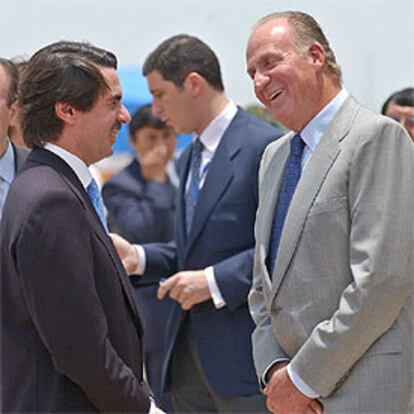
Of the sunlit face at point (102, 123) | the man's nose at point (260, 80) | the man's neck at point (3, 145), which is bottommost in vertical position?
the man's neck at point (3, 145)

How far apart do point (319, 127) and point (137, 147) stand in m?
3.14

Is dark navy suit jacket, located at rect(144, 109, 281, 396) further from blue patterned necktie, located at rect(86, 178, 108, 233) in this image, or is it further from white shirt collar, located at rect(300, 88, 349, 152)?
blue patterned necktie, located at rect(86, 178, 108, 233)

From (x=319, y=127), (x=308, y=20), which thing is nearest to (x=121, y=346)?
(x=319, y=127)

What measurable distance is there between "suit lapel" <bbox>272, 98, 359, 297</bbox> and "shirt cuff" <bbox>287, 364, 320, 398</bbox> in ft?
0.79

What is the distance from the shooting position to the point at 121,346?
8.21ft

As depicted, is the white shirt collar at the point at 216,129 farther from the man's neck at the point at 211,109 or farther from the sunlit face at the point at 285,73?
the sunlit face at the point at 285,73

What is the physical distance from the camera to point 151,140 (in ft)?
19.2

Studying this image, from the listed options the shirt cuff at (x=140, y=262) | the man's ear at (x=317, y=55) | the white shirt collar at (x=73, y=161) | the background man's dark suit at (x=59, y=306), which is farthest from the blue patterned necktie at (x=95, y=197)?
the shirt cuff at (x=140, y=262)

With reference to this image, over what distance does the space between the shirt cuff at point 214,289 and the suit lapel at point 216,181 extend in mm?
179

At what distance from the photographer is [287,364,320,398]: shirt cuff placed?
8.66ft

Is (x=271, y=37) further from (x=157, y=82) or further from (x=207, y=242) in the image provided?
(x=157, y=82)

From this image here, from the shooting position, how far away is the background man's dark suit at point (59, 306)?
91.8 inches

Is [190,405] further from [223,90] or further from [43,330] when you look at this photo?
[43,330]

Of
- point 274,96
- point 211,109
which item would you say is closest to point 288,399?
point 274,96
